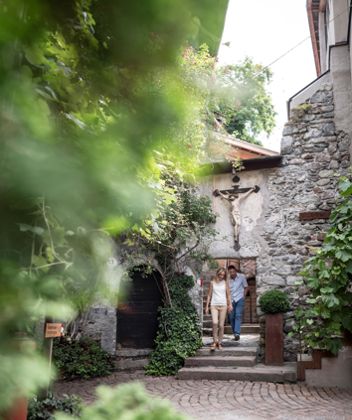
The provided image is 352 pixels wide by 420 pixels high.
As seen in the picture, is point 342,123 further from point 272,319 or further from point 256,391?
point 256,391

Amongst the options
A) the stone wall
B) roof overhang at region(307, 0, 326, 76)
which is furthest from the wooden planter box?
roof overhang at region(307, 0, 326, 76)

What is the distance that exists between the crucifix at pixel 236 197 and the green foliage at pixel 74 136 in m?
7.66

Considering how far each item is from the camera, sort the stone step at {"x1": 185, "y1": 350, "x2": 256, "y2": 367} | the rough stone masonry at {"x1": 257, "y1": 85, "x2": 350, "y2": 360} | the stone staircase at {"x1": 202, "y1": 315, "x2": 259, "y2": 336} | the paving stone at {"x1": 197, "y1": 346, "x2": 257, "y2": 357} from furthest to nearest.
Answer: the stone staircase at {"x1": 202, "y1": 315, "x2": 259, "y2": 336}, the rough stone masonry at {"x1": 257, "y1": 85, "x2": 350, "y2": 360}, the paving stone at {"x1": 197, "y1": 346, "x2": 257, "y2": 357}, the stone step at {"x1": 185, "y1": 350, "x2": 256, "y2": 367}

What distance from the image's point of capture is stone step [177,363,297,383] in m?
6.15

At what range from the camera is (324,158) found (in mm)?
8039

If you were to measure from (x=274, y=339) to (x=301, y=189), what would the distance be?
2.88 metres

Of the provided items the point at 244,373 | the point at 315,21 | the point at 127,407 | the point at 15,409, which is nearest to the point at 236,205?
the point at 244,373

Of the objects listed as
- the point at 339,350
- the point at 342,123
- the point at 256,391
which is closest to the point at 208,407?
the point at 256,391

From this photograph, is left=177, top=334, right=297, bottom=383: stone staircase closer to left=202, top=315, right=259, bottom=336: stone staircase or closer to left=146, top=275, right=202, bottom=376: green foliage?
left=146, top=275, right=202, bottom=376: green foliage

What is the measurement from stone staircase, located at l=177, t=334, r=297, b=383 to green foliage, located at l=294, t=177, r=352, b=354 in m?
0.79

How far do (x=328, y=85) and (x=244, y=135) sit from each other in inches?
312

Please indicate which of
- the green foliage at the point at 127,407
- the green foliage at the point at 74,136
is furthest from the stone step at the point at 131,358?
the green foliage at the point at 74,136

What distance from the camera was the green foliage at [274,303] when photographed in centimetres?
689

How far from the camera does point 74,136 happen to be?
631 millimetres
